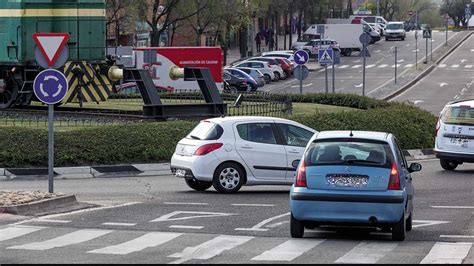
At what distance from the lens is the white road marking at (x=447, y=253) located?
1312cm

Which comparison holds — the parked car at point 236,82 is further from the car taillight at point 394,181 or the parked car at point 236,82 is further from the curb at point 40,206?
the car taillight at point 394,181

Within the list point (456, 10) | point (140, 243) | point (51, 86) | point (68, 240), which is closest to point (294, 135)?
point (51, 86)

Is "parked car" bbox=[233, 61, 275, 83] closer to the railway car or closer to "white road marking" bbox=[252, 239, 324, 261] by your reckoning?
the railway car

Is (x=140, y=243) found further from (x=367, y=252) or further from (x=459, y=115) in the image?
(x=459, y=115)

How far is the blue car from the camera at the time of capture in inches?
581

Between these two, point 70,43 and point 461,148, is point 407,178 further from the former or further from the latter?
point 70,43

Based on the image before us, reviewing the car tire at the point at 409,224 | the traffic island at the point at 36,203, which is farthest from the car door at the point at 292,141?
the car tire at the point at 409,224

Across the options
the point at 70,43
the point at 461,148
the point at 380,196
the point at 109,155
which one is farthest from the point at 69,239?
the point at 70,43

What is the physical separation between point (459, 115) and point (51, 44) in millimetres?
11878

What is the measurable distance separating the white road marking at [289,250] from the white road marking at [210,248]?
22.9 inches

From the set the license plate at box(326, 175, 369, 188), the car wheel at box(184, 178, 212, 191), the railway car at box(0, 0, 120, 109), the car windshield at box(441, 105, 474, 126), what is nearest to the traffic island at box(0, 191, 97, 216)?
the car wheel at box(184, 178, 212, 191)

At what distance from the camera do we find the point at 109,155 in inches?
1069

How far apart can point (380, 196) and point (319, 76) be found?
62.7m

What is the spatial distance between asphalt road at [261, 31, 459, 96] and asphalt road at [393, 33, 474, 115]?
2.29 m
